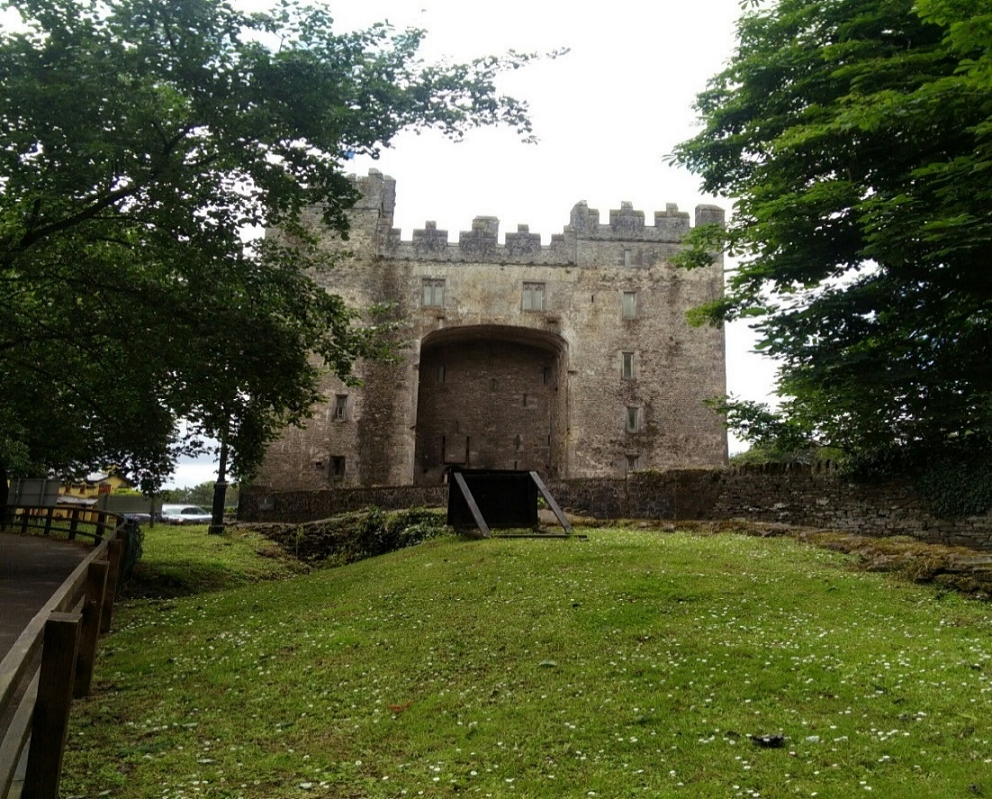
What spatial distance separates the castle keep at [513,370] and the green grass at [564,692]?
2789 cm

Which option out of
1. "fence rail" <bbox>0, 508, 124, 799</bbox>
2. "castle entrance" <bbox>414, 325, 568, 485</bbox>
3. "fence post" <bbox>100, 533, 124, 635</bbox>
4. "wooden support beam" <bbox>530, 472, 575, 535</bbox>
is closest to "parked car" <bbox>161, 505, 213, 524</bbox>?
"castle entrance" <bbox>414, 325, 568, 485</bbox>

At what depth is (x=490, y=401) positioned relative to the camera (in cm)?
4372

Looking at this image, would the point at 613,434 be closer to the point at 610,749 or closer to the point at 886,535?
the point at 886,535

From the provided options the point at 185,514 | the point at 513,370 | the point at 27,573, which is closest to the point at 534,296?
the point at 513,370

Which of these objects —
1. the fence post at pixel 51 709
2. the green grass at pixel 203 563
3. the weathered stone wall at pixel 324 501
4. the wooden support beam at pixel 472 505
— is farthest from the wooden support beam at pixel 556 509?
the fence post at pixel 51 709

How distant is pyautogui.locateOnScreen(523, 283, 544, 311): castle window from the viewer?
41.8 metres

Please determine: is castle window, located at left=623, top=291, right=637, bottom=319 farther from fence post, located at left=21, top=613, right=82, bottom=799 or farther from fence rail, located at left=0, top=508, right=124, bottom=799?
fence post, located at left=21, top=613, right=82, bottom=799

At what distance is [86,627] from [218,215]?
783cm

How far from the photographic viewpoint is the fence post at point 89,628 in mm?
8461

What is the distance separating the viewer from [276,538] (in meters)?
29.4

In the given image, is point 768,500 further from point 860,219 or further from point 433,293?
point 433,293

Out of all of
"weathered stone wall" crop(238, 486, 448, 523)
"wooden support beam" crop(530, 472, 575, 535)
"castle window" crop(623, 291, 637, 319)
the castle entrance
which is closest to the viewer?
"wooden support beam" crop(530, 472, 575, 535)

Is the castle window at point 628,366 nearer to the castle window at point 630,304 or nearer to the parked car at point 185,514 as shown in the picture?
the castle window at point 630,304

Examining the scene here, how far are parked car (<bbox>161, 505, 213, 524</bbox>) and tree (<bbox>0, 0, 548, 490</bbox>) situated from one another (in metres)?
23.2
